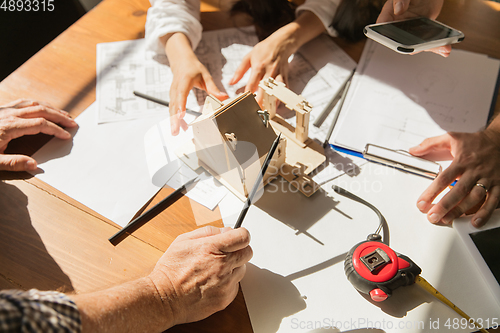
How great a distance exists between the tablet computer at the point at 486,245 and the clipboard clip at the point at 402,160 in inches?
5.5

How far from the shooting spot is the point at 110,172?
88cm

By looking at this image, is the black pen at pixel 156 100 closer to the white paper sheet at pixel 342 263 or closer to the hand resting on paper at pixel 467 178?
the white paper sheet at pixel 342 263

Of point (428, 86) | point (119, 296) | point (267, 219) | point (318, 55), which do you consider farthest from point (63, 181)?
point (428, 86)

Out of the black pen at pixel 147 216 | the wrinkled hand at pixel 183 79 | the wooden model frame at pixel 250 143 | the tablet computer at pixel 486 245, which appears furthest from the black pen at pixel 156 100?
the tablet computer at pixel 486 245

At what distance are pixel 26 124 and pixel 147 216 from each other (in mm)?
449

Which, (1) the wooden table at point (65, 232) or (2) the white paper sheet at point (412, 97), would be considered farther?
(2) the white paper sheet at point (412, 97)

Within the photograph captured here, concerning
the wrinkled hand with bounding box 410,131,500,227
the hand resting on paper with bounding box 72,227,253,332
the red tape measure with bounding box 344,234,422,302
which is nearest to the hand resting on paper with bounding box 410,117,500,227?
the wrinkled hand with bounding box 410,131,500,227

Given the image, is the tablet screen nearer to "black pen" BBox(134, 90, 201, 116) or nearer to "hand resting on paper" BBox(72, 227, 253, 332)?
"hand resting on paper" BBox(72, 227, 253, 332)

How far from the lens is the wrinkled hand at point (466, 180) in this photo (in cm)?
75

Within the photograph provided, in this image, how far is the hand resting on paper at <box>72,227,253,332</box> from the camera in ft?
1.90

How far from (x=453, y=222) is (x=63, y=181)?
95cm

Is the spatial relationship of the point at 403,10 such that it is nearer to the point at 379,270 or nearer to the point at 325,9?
the point at 325,9

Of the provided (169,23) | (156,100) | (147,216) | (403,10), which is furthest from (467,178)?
(169,23)

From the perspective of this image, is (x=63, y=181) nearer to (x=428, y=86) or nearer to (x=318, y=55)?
(x=318, y=55)
